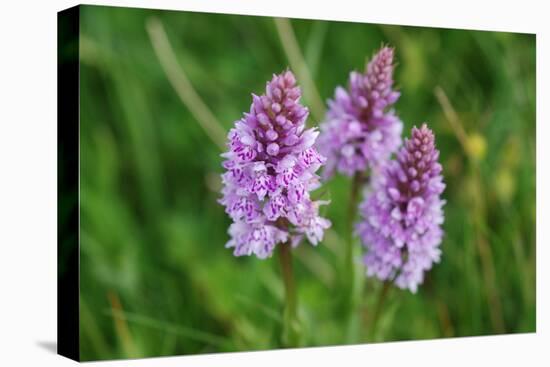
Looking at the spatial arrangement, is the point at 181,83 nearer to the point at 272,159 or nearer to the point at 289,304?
the point at 289,304

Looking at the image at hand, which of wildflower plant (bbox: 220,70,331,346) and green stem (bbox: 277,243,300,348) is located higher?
wildflower plant (bbox: 220,70,331,346)

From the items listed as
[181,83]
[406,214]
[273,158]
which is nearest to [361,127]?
[406,214]

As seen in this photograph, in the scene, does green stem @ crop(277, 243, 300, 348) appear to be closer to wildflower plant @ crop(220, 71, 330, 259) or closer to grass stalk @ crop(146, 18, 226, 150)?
wildflower plant @ crop(220, 71, 330, 259)

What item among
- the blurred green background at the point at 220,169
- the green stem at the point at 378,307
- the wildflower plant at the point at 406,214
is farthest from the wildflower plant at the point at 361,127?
the blurred green background at the point at 220,169

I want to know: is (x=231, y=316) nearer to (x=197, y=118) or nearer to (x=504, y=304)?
(x=197, y=118)

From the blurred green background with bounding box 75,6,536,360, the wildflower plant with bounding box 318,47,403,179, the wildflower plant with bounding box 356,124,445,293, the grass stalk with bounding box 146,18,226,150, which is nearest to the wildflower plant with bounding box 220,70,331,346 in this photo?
the wildflower plant with bounding box 356,124,445,293

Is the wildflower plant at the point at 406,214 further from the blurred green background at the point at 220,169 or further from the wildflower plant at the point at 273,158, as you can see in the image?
the blurred green background at the point at 220,169
